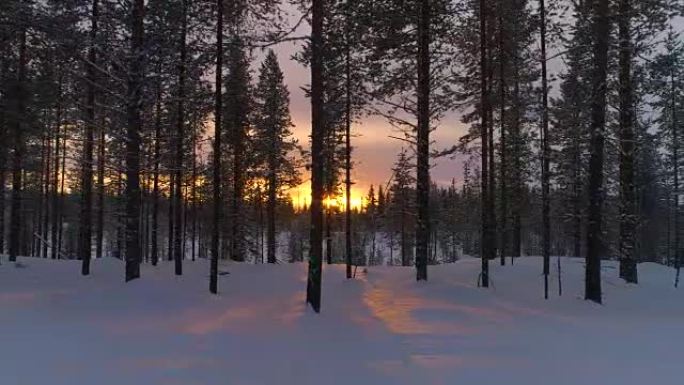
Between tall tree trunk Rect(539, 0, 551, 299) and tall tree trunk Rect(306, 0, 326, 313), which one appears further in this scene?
tall tree trunk Rect(539, 0, 551, 299)

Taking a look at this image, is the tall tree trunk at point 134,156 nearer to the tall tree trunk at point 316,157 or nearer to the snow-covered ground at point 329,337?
the snow-covered ground at point 329,337

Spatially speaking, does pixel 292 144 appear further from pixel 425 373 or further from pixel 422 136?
pixel 425 373

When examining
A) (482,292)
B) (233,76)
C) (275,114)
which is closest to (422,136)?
(482,292)

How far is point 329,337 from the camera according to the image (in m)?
8.77

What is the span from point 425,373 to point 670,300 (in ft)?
44.9

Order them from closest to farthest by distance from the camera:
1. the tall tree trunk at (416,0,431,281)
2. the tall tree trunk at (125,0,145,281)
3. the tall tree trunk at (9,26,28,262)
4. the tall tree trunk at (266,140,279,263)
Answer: the tall tree trunk at (125,0,145,281), the tall tree trunk at (416,0,431,281), the tall tree trunk at (9,26,28,262), the tall tree trunk at (266,140,279,263)

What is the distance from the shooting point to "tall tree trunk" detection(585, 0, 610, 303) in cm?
1440

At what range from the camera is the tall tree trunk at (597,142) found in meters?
14.4

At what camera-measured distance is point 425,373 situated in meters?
6.61

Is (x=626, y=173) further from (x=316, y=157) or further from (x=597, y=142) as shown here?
(x=316, y=157)

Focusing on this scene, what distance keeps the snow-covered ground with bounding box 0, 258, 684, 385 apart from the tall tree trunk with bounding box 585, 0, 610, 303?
1.04 m

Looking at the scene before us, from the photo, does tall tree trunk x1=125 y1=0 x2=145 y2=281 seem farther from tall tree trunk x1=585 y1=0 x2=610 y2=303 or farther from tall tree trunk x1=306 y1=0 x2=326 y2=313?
tall tree trunk x1=585 y1=0 x2=610 y2=303

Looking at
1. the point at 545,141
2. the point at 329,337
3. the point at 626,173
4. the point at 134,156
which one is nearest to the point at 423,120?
the point at 545,141

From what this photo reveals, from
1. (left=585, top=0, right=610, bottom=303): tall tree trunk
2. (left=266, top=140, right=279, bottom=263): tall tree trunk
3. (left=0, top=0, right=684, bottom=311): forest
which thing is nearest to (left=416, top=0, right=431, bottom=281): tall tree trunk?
(left=0, top=0, right=684, bottom=311): forest
